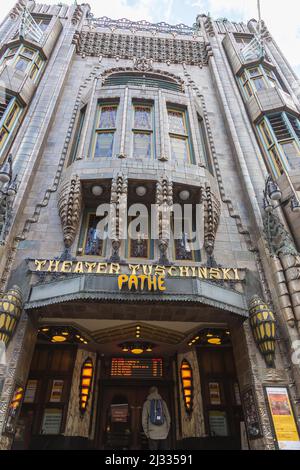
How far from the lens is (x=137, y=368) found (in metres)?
15.8

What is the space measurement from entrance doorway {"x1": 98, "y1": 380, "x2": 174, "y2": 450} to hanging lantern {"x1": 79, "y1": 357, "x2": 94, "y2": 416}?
1222 mm

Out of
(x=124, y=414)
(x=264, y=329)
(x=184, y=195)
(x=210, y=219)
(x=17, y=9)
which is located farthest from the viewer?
(x=17, y=9)

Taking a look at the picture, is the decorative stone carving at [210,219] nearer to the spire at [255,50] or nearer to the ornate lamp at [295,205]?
the ornate lamp at [295,205]

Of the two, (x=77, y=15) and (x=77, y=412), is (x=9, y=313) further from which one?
(x=77, y=15)

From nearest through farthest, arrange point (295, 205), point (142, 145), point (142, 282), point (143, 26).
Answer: point (142, 282) → point (295, 205) → point (142, 145) → point (143, 26)

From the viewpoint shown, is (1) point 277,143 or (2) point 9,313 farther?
(1) point 277,143

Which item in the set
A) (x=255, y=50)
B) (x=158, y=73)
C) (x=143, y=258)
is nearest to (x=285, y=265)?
(x=143, y=258)

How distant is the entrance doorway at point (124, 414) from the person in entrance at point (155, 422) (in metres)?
2.04

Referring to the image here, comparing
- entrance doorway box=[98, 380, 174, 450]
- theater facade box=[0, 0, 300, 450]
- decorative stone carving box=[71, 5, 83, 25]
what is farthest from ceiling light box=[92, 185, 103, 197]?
decorative stone carving box=[71, 5, 83, 25]

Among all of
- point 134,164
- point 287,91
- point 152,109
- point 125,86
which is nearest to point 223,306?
point 134,164

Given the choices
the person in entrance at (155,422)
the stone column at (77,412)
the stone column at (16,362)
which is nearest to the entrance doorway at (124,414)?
the stone column at (77,412)

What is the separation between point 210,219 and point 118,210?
4230 millimetres

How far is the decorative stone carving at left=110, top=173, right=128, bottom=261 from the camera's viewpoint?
13.0 metres

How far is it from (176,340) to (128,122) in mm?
11790
